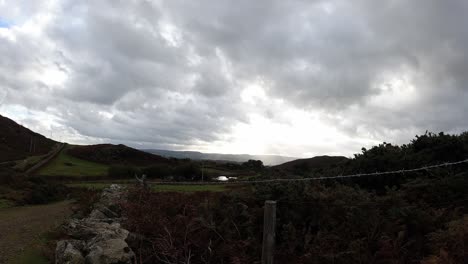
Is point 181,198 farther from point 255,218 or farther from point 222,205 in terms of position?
point 255,218

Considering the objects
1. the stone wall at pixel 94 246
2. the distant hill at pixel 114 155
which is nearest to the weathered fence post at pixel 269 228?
the stone wall at pixel 94 246

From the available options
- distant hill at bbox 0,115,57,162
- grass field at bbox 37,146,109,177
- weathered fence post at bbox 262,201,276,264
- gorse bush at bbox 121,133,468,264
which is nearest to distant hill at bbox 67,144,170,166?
grass field at bbox 37,146,109,177

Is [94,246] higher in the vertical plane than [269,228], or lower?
lower

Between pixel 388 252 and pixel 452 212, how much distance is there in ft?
7.11

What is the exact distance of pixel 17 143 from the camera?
61656 millimetres

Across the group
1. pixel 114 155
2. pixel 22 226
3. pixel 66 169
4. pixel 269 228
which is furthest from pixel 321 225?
pixel 114 155

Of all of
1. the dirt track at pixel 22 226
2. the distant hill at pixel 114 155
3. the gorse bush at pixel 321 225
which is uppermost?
the distant hill at pixel 114 155

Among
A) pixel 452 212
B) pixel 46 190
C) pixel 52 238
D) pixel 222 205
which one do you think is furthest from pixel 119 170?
pixel 452 212

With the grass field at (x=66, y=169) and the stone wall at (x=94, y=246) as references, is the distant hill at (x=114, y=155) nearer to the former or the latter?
the grass field at (x=66, y=169)

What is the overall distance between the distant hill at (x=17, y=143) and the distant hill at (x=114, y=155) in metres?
6.59

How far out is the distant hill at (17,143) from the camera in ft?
176

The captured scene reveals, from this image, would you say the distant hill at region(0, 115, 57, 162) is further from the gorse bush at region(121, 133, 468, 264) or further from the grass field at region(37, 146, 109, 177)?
the gorse bush at region(121, 133, 468, 264)

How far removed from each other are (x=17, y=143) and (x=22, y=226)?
57590 millimetres

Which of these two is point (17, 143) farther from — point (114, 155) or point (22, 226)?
point (22, 226)
